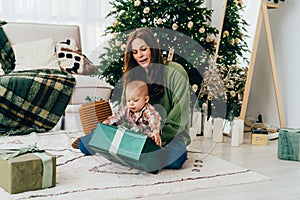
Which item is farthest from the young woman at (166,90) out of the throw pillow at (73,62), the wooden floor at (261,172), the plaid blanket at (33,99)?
the throw pillow at (73,62)

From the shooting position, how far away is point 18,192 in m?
1.90

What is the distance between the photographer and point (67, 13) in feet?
15.4

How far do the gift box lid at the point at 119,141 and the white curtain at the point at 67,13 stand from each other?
2243 millimetres

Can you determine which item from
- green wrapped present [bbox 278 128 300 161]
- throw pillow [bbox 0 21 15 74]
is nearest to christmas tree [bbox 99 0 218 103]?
throw pillow [bbox 0 21 15 74]

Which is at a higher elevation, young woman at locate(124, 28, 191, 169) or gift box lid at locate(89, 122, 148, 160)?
young woman at locate(124, 28, 191, 169)

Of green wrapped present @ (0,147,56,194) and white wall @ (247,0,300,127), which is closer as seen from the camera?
green wrapped present @ (0,147,56,194)

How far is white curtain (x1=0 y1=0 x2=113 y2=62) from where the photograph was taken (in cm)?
450

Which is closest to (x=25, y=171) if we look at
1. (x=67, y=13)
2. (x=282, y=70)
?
(x=282, y=70)

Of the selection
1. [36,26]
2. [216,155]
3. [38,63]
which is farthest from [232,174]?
[36,26]

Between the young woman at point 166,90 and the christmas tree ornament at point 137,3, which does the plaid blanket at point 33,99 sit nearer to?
the christmas tree ornament at point 137,3

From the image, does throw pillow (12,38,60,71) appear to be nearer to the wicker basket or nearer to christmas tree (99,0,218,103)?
christmas tree (99,0,218,103)

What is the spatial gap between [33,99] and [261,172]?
1.72 meters

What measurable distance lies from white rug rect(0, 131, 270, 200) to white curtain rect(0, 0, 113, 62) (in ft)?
7.10

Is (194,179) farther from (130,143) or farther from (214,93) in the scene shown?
(214,93)
